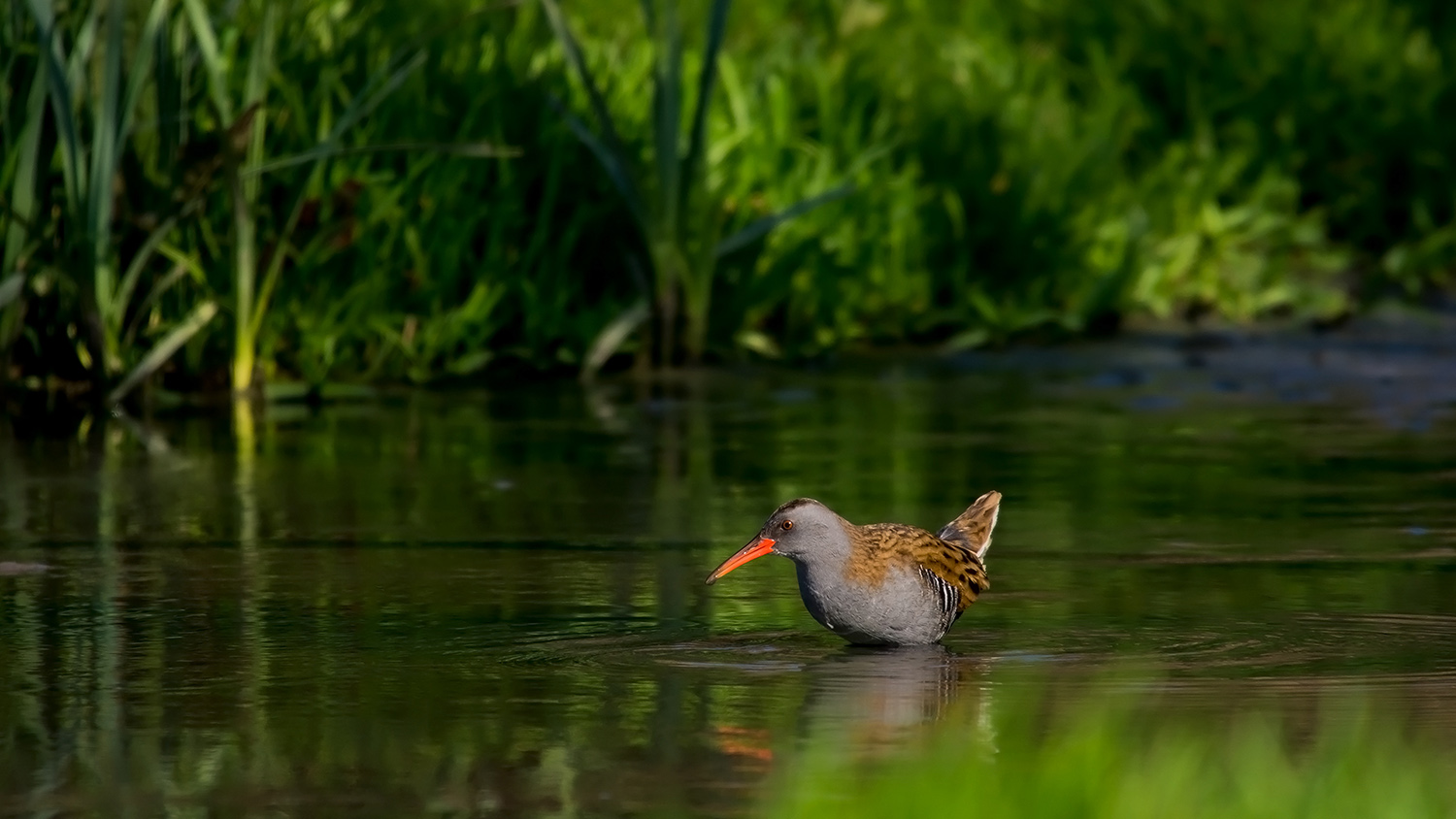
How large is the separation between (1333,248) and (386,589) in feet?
28.6

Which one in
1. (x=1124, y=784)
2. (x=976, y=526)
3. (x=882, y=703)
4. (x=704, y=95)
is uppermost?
(x=704, y=95)

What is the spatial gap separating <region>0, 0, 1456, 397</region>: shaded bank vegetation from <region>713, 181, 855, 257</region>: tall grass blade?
0.14 ft

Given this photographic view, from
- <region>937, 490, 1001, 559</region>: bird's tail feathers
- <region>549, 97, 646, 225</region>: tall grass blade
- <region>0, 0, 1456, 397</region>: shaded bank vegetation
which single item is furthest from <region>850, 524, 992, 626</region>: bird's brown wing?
<region>549, 97, 646, 225</region>: tall grass blade

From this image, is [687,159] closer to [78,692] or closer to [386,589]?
[386,589]

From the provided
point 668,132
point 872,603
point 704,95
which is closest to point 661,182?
point 668,132

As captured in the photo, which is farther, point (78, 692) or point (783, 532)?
point (783, 532)

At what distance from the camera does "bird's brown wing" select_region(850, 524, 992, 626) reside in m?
6.14

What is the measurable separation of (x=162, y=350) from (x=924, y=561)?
4559mm

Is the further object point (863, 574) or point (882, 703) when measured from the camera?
point (863, 574)

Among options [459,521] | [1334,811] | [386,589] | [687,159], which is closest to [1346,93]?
[687,159]

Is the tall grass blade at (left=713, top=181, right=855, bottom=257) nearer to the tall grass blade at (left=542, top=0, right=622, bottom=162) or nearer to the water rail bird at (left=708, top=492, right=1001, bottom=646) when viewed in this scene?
the tall grass blade at (left=542, top=0, right=622, bottom=162)

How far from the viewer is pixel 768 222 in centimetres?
1134

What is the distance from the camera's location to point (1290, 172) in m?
14.8

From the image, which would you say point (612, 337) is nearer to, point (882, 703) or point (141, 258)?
point (141, 258)
